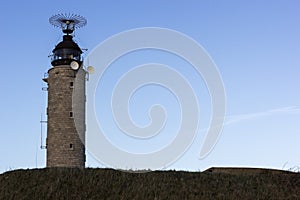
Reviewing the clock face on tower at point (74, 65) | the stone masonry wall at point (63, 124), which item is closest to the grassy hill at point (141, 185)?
the stone masonry wall at point (63, 124)

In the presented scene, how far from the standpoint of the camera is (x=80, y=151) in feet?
132

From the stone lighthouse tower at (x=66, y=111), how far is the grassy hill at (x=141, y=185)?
39.1 ft

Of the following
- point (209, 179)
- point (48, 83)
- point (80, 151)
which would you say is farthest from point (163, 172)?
point (48, 83)

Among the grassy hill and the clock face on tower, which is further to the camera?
the clock face on tower

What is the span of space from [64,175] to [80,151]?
14131mm

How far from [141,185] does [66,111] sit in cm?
1647

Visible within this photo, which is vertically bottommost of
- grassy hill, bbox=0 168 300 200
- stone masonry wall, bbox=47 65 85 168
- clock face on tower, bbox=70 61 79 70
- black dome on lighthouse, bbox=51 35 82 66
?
grassy hill, bbox=0 168 300 200

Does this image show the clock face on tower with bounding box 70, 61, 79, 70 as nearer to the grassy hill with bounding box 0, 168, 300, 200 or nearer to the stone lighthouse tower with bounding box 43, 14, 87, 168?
the stone lighthouse tower with bounding box 43, 14, 87, 168

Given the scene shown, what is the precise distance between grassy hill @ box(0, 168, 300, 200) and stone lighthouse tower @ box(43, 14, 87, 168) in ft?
39.1

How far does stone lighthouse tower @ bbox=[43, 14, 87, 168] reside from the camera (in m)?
39.5

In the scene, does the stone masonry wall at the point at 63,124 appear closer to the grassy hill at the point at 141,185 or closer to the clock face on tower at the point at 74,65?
the clock face on tower at the point at 74,65

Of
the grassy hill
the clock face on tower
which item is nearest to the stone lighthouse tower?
the clock face on tower

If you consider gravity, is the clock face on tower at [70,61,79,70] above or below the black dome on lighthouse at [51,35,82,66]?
below

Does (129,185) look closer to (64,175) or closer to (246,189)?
(64,175)
